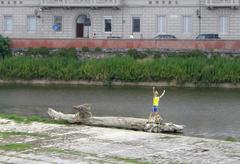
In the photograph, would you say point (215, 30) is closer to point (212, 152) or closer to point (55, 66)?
point (55, 66)

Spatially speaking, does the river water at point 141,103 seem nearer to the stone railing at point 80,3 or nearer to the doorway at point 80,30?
the stone railing at point 80,3

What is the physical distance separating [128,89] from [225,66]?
30.2ft

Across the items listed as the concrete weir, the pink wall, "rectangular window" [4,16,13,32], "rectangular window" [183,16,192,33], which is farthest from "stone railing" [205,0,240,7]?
the concrete weir

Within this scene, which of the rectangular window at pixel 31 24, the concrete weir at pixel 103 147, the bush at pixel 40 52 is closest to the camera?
the concrete weir at pixel 103 147

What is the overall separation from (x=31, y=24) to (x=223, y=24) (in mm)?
22617

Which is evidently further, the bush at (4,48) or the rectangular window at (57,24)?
the rectangular window at (57,24)

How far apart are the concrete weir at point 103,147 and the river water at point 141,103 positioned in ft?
19.3

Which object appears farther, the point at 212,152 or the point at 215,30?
the point at 215,30

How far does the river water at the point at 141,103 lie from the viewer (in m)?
42.2

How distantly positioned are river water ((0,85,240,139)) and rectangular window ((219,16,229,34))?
1681 centimetres

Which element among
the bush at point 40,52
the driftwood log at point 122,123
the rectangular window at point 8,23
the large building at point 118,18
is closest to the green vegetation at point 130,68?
the bush at point 40,52

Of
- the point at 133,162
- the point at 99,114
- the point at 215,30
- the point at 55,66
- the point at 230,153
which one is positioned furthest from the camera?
the point at 215,30

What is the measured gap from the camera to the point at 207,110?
162 ft

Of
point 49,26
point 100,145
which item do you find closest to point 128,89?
point 49,26
